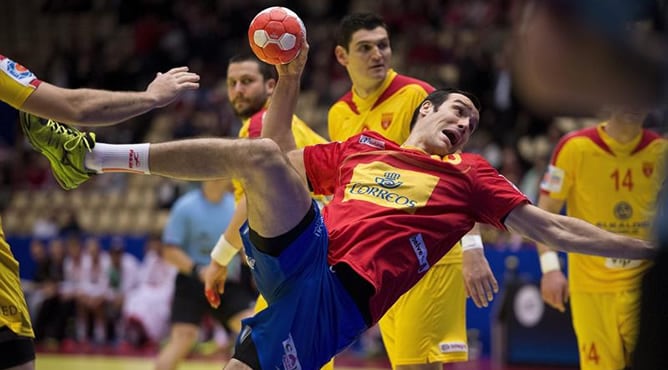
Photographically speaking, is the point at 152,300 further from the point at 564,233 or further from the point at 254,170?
the point at 254,170

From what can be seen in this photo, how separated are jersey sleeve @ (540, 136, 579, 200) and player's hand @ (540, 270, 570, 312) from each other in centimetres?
50

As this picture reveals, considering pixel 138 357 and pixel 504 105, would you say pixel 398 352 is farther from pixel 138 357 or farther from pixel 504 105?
pixel 504 105

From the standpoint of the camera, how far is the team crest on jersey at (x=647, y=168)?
6555 millimetres

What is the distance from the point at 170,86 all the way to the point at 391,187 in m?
1.18

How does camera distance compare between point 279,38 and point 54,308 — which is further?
point 54,308

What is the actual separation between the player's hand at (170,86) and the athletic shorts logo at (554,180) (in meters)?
2.76

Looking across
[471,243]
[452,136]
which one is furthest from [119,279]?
[452,136]

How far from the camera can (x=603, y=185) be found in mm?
6566

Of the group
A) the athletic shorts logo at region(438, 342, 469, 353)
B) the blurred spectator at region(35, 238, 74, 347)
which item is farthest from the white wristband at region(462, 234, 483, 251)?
the blurred spectator at region(35, 238, 74, 347)

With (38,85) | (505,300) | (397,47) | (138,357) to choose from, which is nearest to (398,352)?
(38,85)

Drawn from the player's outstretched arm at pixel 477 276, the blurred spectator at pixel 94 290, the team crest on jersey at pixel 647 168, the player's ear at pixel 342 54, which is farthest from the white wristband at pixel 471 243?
the blurred spectator at pixel 94 290

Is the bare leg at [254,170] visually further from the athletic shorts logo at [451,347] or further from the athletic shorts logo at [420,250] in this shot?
the athletic shorts logo at [451,347]

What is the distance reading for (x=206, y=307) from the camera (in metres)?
9.51

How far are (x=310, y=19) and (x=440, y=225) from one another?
16873 millimetres
